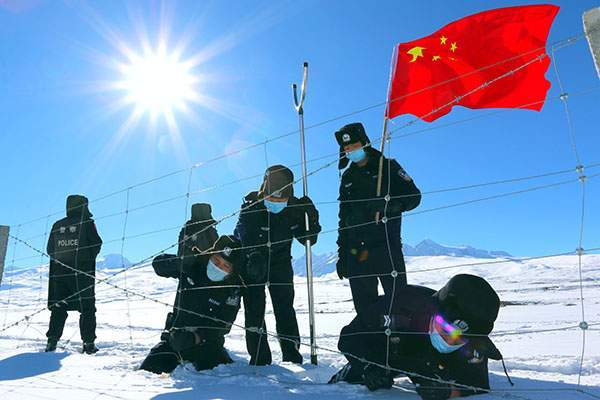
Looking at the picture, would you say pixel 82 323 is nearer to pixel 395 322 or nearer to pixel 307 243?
pixel 307 243

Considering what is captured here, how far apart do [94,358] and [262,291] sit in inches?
77.5

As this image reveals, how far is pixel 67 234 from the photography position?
6059 mm

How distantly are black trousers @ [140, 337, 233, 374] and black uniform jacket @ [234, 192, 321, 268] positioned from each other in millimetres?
957

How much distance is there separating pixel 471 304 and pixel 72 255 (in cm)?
516

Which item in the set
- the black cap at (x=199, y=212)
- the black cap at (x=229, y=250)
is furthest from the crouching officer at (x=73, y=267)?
the black cap at (x=229, y=250)

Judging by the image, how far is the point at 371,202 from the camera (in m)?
3.84

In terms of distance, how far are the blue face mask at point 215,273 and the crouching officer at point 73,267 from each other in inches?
104

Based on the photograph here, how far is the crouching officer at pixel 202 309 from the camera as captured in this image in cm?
363

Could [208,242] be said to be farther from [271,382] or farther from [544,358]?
[544,358]

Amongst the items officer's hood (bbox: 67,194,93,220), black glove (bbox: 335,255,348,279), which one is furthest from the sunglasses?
officer's hood (bbox: 67,194,93,220)

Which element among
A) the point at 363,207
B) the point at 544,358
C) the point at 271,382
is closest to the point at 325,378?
the point at 271,382

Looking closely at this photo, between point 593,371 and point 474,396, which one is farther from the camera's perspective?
point 593,371

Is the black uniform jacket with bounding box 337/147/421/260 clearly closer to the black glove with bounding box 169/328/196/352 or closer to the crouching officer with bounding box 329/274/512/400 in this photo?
the crouching officer with bounding box 329/274/512/400

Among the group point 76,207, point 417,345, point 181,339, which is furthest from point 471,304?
Result: point 76,207
